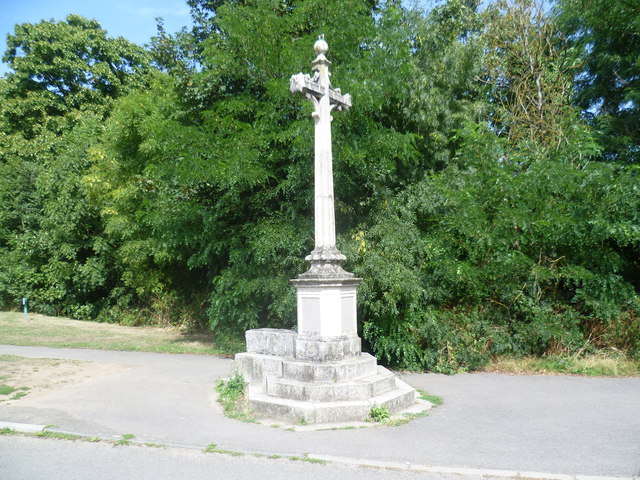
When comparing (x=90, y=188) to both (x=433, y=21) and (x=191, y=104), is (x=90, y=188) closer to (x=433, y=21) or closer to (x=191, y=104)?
(x=191, y=104)

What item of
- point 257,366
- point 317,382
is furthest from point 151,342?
point 317,382

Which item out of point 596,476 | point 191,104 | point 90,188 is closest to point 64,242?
point 90,188

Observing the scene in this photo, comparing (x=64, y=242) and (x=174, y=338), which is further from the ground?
(x=64, y=242)

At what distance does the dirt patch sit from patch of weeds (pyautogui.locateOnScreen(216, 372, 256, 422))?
3019mm

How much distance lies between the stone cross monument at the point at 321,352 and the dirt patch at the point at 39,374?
3.45 meters

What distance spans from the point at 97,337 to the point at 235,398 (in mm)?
10407

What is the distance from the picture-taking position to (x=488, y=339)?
32.5 feet

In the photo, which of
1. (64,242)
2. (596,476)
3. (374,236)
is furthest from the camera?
(64,242)

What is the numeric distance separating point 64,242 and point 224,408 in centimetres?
1713

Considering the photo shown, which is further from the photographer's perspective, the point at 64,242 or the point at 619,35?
the point at 64,242

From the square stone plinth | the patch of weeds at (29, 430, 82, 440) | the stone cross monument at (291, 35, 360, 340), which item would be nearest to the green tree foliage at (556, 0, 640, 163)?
the stone cross monument at (291, 35, 360, 340)

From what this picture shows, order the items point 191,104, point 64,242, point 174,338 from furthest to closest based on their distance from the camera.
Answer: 1. point 64,242
2. point 174,338
3. point 191,104

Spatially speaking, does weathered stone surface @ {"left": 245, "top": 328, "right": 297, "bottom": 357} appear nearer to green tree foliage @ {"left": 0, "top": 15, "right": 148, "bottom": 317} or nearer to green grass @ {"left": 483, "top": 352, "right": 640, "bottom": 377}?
green grass @ {"left": 483, "top": 352, "right": 640, "bottom": 377}

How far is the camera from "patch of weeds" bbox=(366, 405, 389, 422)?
19.8ft
